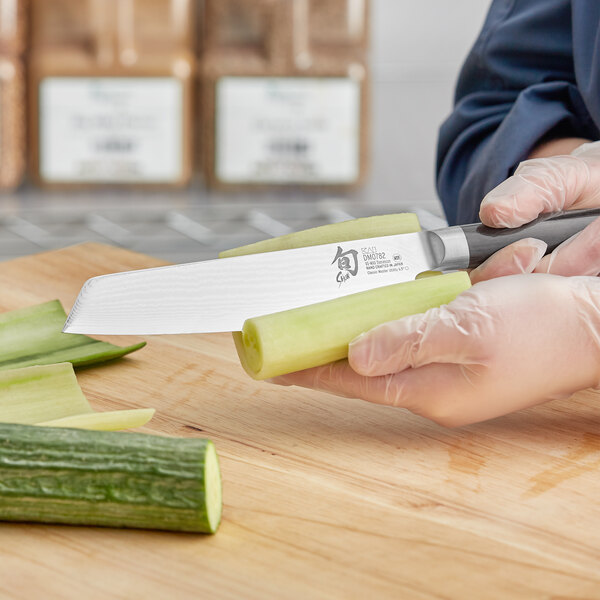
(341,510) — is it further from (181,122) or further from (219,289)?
(181,122)

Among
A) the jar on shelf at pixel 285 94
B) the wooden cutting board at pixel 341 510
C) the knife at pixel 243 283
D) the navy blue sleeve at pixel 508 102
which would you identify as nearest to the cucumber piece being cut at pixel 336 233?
the knife at pixel 243 283

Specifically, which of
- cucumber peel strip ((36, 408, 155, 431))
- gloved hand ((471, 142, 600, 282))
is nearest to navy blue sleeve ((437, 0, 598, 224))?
gloved hand ((471, 142, 600, 282))

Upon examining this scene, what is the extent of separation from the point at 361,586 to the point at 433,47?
1288 mm

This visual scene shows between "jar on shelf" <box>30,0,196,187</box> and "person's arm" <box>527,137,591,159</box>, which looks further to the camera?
"jar on shelf" <box>30,0,196,187</box>

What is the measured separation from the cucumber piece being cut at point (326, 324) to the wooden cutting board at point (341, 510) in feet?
0.26

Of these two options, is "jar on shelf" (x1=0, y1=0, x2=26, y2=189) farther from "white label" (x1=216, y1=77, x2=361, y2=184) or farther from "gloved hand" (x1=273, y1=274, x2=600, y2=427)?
"gloved hand" (x1=273, y1=274, x2=600, y2=427)

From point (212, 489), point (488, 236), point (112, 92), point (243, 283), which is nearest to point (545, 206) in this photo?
point (488, 236)

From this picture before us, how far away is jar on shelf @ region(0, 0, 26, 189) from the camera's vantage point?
1423 mm

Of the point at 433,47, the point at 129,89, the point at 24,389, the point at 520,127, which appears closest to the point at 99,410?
the point at 24,389

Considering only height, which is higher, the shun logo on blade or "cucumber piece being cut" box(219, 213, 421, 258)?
"cucumber piece being cut" box(219, 213, 421, 258)

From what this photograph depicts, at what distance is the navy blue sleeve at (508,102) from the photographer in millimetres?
1154

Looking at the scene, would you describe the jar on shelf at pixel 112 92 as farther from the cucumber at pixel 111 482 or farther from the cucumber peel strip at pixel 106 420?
the cucumber at pixel 111 482

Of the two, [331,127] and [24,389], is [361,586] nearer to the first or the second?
[24,389]

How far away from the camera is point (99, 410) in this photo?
0.90m
